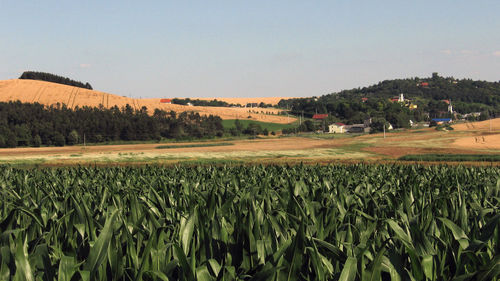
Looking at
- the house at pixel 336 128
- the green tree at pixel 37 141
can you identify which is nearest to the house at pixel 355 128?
the house at pixel 336 128

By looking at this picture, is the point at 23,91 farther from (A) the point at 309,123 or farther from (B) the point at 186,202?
(B) the point at 186,202

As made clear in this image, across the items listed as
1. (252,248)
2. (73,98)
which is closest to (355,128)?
(73,98)

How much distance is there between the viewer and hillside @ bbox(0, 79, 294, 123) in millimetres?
167875

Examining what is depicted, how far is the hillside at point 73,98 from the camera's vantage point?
168 m

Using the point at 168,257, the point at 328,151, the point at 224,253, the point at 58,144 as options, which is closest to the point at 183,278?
the point at 168,257

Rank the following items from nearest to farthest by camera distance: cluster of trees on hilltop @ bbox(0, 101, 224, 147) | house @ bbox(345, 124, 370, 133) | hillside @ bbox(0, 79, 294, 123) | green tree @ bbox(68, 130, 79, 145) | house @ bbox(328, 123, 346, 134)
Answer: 1. cluster of trees on hilltop @ bbox(0, 101, 224, 147)
2. green tree @ bbox(68, 130, 79, 145)
3. house @ bbox(328, 123, 346, 134)
4. hillside @ bbox(0, 79, 294, 123)
5. house @ bbox(345, 124, 370, 133)

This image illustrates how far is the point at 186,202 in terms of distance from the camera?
9.13 meters

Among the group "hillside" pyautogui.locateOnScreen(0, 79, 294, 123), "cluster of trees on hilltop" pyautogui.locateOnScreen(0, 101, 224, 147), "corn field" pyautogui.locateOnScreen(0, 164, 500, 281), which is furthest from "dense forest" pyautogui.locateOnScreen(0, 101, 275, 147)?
"corn field" pyautogui.locateOnScreen(0, 164, 500, 281)

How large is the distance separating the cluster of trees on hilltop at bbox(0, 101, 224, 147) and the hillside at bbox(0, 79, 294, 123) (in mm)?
23632

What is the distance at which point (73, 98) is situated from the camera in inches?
6845

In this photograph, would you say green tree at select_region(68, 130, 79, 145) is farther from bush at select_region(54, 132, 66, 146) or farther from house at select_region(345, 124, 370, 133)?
house at select_region(345, 124, 370, 133)

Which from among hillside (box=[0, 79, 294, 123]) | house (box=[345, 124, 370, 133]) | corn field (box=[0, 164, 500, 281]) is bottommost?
house (box=[345, 124, 370, 133])

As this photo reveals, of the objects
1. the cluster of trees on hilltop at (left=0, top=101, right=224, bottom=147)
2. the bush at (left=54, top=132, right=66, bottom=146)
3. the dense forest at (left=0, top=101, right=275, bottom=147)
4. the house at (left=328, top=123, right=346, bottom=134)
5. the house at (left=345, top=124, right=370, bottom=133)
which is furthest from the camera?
the house at (left=345, top=124, right=370, bottom=133)

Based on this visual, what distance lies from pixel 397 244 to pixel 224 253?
2.23m
